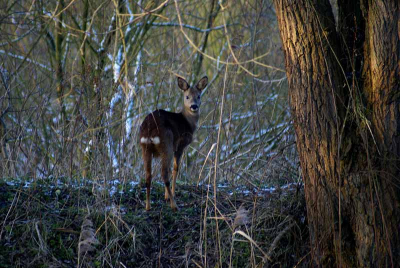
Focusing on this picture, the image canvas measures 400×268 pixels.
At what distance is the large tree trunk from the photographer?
3744mm

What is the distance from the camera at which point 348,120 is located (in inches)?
157

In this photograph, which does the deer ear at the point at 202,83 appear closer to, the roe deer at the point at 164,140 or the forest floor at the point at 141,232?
the roe deer at the point at 164,140

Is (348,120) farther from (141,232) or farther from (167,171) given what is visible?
(141,232)

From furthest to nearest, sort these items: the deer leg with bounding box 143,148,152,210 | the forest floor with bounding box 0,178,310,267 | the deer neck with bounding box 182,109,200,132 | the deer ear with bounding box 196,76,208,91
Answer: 1. the deer ear with bounding box 196,76,208,91
2. the deer neck with bounding box 182,109,200,132
3. the deer leg with bounding box 143,148,152,210
4. the forest floor with bounding box 0,178,310,267

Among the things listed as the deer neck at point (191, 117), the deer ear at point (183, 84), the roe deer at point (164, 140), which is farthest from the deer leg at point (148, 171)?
the deer ear at point (183, 84)

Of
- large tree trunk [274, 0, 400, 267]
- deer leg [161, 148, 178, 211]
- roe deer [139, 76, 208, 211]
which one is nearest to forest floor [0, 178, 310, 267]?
deer leg [161, 148, 178, 211]

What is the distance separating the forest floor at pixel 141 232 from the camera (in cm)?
431

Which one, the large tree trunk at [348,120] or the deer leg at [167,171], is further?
the deer leg at [167,171]

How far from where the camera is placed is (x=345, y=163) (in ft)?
12.8

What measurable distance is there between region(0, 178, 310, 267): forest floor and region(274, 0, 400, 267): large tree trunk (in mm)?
430

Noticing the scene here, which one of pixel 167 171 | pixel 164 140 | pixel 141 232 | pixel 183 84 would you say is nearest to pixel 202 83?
pixel 183 84

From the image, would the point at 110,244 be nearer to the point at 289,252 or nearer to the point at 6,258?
the point at 6,258

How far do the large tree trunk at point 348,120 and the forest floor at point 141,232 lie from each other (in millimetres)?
430

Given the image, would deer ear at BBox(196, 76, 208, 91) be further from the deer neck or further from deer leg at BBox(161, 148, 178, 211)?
deer leg at BBox(161, 148, 178, 211)
